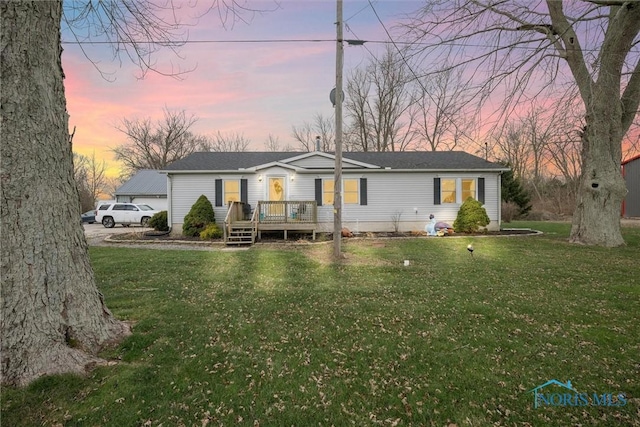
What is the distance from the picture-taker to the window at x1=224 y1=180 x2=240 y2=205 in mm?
13500

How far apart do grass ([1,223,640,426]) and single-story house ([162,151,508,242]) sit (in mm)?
7402

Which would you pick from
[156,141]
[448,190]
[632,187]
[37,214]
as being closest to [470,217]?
[448,190]

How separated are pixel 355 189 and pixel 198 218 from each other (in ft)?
22.2

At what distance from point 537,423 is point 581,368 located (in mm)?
1060

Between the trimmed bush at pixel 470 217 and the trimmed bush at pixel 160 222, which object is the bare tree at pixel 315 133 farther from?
the trimmed bush at pixel 470 217

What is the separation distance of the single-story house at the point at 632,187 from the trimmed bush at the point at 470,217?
18199mm

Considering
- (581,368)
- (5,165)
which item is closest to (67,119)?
(5,165)

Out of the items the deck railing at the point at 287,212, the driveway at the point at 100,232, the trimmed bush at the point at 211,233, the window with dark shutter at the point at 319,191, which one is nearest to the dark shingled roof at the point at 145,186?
the driveway at the point at 100,232

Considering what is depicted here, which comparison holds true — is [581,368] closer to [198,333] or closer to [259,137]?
[198,333]

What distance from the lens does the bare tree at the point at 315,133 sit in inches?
1256

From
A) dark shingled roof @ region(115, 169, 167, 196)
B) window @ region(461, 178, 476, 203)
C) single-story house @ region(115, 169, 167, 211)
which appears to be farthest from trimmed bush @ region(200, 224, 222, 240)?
dark shingled roof @ region(115, 169, 167, 196)

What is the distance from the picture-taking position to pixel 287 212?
12.4 meters

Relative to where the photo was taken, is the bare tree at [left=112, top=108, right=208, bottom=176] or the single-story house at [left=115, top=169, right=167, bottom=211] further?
the bare tree at [left=112, top=108, right=208, bottom=176]

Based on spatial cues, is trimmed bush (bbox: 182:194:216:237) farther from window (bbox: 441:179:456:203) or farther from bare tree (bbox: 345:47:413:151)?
bare tree (bbox: 345:47:413:151)
